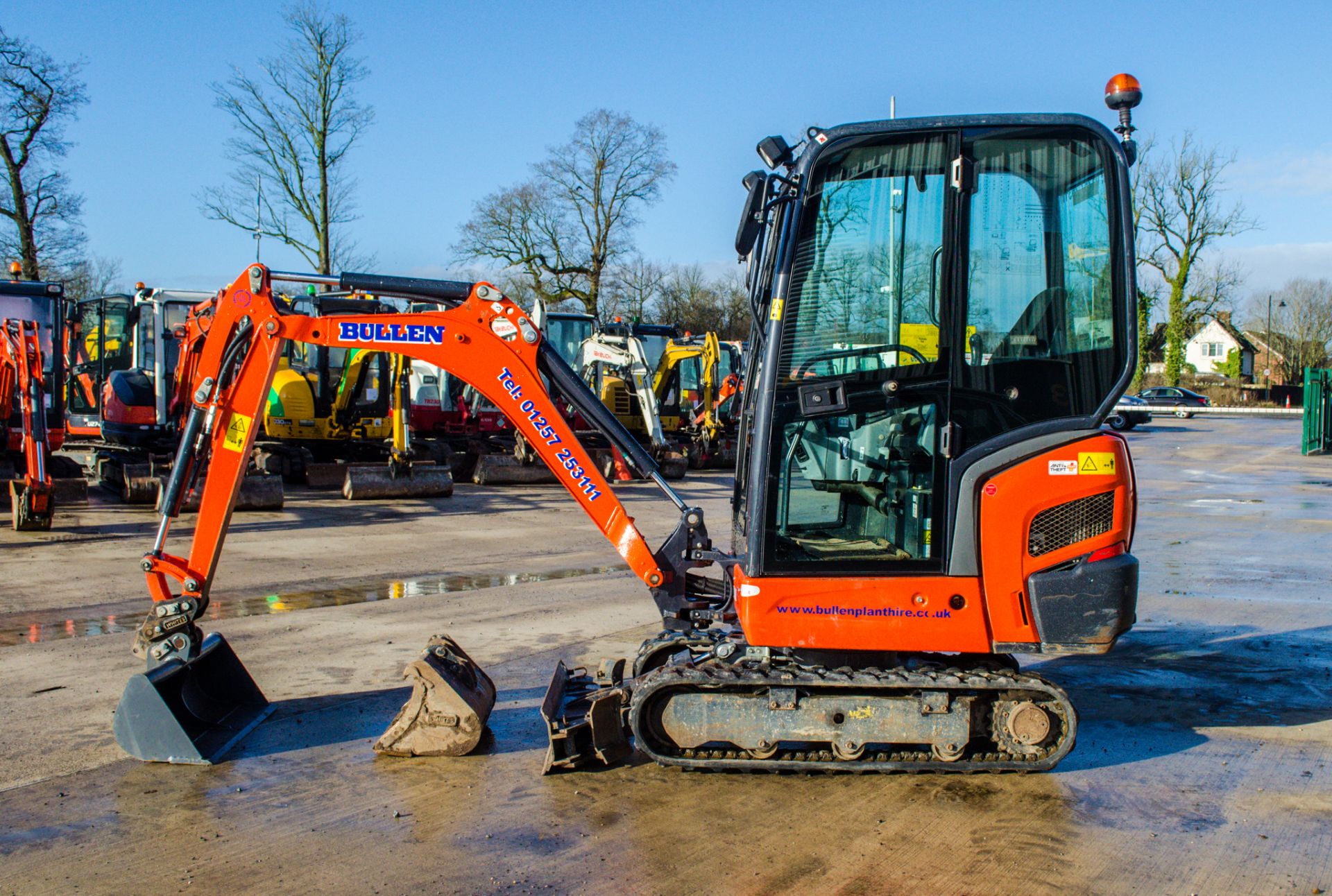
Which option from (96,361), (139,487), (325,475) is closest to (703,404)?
(325,475)

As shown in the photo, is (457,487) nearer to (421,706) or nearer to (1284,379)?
(421,706)

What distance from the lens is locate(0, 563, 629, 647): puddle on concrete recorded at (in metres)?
7.88

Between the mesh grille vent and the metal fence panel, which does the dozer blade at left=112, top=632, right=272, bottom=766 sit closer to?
the mesh grille vent

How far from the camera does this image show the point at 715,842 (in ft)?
14.5

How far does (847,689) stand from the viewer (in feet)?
16.5

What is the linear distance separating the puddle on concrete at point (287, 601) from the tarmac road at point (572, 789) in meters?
0.05

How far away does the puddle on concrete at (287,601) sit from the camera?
788 cm

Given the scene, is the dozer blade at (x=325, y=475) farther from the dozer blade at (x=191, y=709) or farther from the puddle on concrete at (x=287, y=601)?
the dozer blade at (x=191, y=709)

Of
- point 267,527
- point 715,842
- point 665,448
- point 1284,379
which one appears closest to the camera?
point 715,842

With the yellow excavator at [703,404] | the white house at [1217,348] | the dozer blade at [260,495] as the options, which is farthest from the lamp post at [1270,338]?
the dozer blade at [260,495]

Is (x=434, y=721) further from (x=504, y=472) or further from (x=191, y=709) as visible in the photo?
(x=504, y=472)

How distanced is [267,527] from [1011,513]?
10.3 meters

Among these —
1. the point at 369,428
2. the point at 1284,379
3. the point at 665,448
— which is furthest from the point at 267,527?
the point at 1284,379

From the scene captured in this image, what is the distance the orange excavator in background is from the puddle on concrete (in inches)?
174
